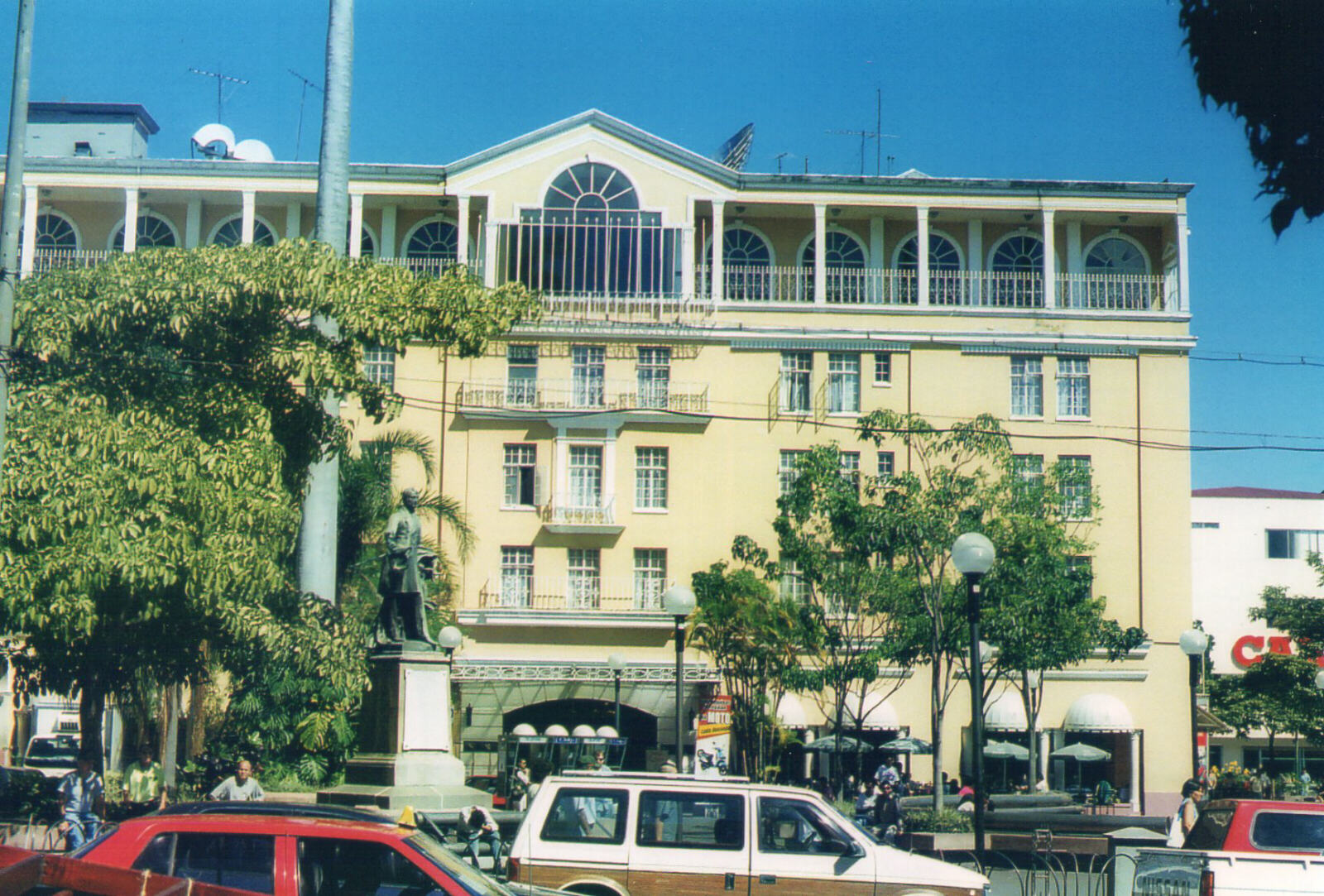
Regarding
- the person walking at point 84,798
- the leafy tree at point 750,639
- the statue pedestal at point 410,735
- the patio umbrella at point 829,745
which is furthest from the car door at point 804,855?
the patio umbrella at point 829,745

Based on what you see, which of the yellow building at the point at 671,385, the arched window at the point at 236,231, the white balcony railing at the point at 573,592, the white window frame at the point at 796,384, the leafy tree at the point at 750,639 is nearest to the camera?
the leafy tree at the point at 750,639

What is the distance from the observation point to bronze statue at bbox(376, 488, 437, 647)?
19359mm

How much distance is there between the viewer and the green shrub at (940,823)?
24203 millimetres

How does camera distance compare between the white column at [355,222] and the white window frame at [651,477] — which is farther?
the white window frame at [651,477]

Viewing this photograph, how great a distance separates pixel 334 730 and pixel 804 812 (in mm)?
11841

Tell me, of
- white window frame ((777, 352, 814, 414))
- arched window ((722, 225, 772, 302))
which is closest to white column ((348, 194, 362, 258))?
arched window ((722, 225, 772, 302))

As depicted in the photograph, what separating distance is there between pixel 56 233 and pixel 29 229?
2877 mm

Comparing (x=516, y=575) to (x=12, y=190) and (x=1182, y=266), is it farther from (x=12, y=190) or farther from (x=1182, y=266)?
(x=12, y=190)

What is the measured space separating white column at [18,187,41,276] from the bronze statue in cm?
2756

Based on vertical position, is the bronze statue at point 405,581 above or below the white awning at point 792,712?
above

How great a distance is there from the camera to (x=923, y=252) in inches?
1772

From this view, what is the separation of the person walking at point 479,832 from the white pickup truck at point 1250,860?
285 inches

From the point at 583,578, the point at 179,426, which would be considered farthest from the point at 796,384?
the point at 179,426

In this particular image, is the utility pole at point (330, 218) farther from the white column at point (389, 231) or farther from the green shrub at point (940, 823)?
the white column at point (389, 231)
